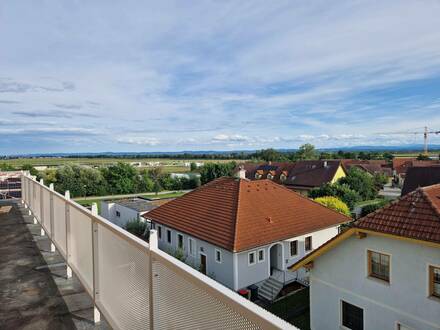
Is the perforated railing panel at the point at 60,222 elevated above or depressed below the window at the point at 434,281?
above

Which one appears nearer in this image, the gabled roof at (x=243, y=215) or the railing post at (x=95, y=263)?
the railing post at (x=95, y=263)

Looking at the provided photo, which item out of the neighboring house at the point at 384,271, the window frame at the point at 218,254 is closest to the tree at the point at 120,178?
the window frame at the point at 218,254

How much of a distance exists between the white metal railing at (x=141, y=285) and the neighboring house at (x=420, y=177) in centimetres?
3144

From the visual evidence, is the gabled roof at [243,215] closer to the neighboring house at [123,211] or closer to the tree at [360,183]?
the neighboring house at [123,211]

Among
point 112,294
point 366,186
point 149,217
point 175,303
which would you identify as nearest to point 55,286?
point 112,294

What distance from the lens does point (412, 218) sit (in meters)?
9.30

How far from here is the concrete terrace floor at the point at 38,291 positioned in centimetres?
291

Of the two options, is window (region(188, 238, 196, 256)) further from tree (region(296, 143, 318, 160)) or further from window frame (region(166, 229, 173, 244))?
tree (region(296, 143, 318, 160))

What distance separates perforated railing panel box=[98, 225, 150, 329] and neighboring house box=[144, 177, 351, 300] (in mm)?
12289

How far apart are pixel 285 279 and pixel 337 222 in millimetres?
5701

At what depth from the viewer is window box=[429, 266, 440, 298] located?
8.48 metres

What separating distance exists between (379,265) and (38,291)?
945 centimetres

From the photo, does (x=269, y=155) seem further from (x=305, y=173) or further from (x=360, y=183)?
(x=360, y=183)

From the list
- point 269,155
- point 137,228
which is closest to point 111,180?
point 137,228
